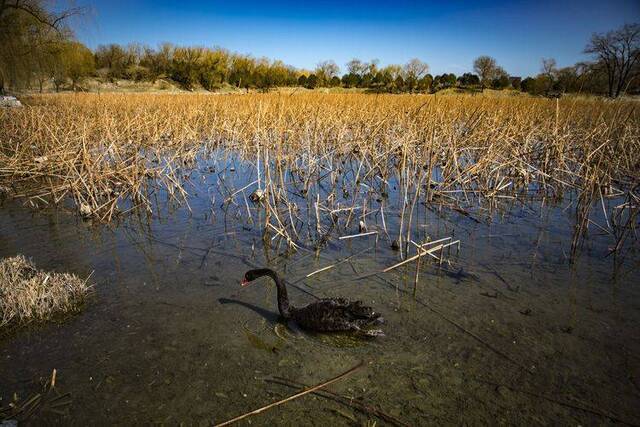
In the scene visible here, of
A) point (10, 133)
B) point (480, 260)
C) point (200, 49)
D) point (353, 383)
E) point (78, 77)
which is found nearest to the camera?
point (353, 383)

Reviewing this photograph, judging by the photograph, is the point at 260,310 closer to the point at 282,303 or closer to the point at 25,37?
the point at 282,303

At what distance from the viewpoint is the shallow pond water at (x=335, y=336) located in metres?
2.15

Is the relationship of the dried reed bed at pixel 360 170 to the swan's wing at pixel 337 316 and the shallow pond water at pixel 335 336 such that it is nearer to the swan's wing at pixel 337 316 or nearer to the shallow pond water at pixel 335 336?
the shallow pond water at pixel 335 336

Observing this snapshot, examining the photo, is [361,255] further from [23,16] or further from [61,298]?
[23,16]

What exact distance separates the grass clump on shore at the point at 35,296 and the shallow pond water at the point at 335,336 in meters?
0.15

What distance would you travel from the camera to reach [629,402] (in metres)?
2.16

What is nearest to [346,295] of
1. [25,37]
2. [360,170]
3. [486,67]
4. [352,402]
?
[352,402]

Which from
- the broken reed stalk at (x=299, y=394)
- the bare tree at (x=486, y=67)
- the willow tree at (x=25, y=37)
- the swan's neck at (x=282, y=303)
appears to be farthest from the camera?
the bare tree at (x=486, y=67)

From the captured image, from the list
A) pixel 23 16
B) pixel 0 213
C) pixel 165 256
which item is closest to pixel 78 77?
pixel 23 16

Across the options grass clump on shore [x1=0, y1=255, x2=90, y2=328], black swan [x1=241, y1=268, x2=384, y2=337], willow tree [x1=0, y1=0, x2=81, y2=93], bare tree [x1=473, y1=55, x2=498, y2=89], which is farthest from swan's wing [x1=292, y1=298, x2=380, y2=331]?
bare tree [x1=473, y1=55, x2=498, y2=89]

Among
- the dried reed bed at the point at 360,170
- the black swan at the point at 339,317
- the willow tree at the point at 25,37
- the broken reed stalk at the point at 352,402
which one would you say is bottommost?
the broken reed stalk at the point at 352,402

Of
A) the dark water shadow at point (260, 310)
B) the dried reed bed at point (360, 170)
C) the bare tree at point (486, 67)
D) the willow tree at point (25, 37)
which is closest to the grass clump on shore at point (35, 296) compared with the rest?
the dark water shadow at point (260, 310)

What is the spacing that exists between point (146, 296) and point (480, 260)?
3.67m

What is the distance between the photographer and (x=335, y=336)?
2.81 metres
